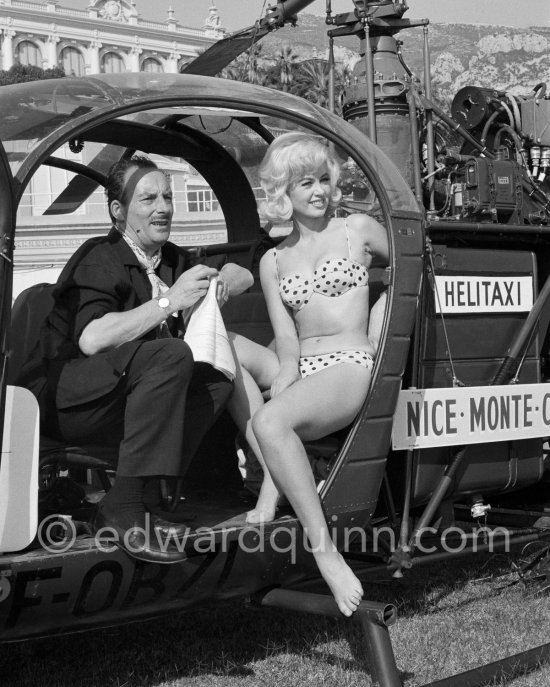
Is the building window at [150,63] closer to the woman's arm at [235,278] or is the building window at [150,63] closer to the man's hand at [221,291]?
the woman's arm at [235,278]

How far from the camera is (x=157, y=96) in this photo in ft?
10.6

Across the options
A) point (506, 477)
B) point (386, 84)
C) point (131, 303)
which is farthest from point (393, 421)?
point (386, 84)

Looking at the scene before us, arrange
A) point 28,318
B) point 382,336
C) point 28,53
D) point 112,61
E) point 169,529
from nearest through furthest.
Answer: point 169,529 → point 382,336 → point 28,318 → point 28,53 → point 112,61

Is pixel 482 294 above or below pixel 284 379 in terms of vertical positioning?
above

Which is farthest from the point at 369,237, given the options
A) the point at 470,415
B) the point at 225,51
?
the point at 225,51

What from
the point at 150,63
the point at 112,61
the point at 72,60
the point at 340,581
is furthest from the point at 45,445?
the point at 112,61

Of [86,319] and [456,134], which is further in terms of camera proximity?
[456,134]

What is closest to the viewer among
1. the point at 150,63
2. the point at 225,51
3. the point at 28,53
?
the point at 225,51

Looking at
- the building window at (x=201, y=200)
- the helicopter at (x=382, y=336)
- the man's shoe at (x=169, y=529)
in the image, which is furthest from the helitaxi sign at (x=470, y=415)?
the building window at (x=201, y=200)

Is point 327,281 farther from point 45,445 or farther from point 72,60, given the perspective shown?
point 72,60

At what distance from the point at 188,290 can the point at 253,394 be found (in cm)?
53

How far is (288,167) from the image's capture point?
374cm

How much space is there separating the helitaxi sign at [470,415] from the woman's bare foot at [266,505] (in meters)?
0.55
